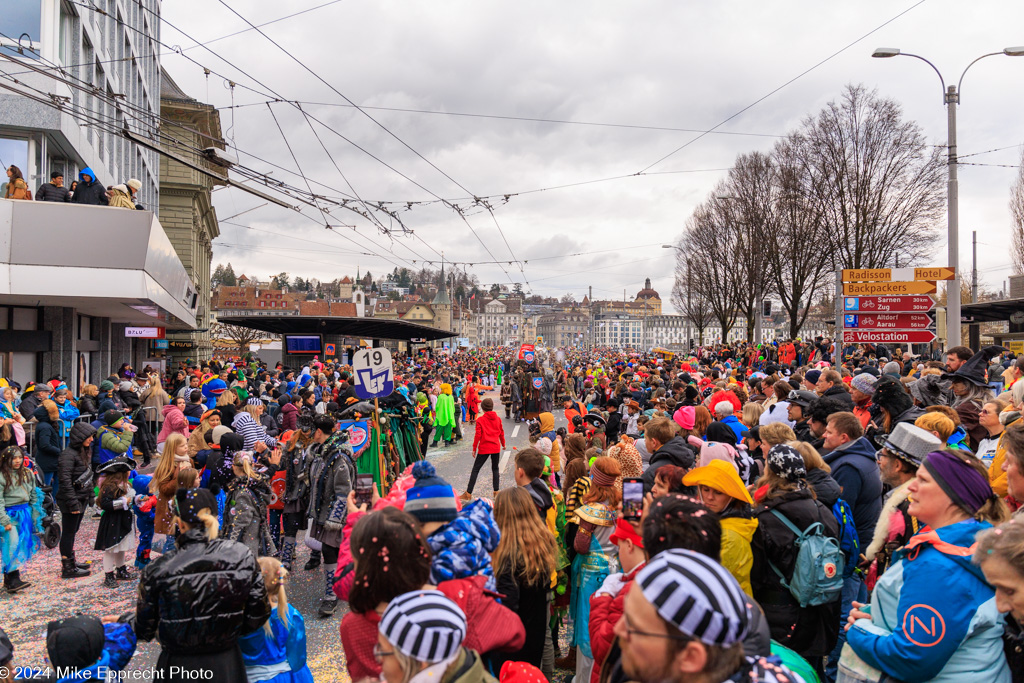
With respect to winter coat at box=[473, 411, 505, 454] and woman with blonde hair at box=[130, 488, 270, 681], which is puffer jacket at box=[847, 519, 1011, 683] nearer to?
woman with blonde hair at box=[130, 488, 270, 681]

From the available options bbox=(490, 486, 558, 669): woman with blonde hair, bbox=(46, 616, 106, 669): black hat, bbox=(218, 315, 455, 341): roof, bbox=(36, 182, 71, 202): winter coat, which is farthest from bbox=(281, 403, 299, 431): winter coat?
bbox=(218, 315, 455, 341): roof

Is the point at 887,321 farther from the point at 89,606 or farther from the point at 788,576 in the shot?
the point at 89,606

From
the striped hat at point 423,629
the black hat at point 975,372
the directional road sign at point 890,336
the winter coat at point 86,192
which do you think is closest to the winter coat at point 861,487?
the black hat at point 975,372

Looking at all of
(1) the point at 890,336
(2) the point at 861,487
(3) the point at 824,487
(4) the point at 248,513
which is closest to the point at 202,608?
(4) the point at 248,513

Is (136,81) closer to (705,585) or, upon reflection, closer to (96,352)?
(96,352)

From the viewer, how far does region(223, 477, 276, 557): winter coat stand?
5508 mm

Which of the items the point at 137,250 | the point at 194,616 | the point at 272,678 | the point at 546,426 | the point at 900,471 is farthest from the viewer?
the point at 137,250

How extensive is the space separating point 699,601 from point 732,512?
1.97 m

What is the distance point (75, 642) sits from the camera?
110 inches

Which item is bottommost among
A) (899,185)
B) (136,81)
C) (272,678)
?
(272,678)

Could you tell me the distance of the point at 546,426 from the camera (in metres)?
9.62

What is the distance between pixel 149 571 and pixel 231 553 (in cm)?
37

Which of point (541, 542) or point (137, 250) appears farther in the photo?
point (137, 250)

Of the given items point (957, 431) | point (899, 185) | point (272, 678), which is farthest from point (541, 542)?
point (899, 185)
